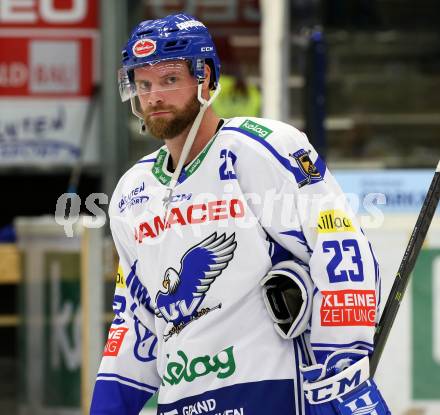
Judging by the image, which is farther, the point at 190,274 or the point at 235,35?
the point at 235,35

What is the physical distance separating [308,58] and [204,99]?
11.9 ft

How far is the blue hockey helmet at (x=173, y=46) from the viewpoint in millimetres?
3062

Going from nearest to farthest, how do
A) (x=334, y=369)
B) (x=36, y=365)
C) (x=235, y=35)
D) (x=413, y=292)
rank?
1. (x=334, y=369)
2. (x=413, y=292)
3. (x=36, y=365)
4. (x=235, y=35)

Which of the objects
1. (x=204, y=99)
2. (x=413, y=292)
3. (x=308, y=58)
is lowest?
(x=413, y=292)

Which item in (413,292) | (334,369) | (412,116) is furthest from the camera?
(412,116)

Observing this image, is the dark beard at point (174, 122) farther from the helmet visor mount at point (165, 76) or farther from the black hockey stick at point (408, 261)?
the black hockey stick at point (408, 261)

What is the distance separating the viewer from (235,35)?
695cm

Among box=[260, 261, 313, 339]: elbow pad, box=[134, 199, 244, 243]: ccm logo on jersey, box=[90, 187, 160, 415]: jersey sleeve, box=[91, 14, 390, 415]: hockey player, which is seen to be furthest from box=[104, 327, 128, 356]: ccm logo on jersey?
box=[260, 261, 313, 339]: elbow pad

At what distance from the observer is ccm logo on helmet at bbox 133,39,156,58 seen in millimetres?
3061

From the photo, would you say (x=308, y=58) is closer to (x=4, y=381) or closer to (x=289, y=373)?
(x=4, y=381)

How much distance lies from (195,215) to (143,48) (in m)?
0.40

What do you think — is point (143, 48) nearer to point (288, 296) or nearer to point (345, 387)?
point (288, 296)

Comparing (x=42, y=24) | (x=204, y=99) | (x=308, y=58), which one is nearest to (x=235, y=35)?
(x=308, y=58)

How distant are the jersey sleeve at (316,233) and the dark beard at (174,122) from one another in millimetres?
143
